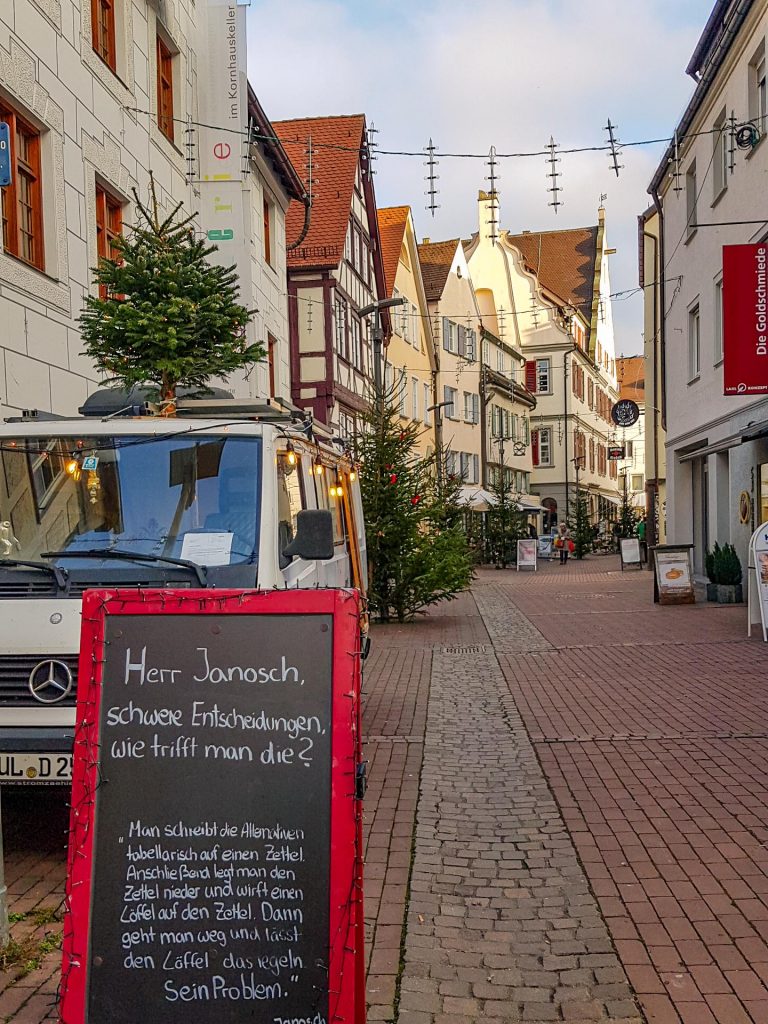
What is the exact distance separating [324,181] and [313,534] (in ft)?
87.8

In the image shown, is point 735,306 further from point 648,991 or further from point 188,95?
point 648,991

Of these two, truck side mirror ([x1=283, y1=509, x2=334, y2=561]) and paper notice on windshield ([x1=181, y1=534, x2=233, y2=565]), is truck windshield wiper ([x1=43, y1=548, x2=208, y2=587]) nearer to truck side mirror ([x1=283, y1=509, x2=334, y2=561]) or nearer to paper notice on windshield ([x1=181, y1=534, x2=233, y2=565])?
paper notice on windshield ([x1=181, y1=534, x2=233, y2=565])

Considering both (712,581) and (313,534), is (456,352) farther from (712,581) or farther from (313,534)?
(313,534)

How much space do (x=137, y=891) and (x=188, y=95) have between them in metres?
16.9

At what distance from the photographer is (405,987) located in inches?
147

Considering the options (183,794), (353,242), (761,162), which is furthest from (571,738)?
(353,242)

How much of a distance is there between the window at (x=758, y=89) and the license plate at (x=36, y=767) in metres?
15.1

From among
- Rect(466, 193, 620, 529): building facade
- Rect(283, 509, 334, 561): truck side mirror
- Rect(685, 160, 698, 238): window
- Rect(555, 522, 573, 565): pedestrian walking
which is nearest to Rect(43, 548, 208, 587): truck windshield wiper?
Rect(283, 509, 334, 561): truck side mirror

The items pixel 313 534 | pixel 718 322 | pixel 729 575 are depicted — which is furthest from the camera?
pixel 718 322

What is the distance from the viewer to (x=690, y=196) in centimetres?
A: 2166

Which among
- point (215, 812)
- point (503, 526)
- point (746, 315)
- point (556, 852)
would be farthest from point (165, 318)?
point (503, 526)

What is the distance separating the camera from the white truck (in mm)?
4855

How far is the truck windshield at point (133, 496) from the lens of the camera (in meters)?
5.38

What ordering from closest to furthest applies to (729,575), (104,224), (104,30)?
(104,224), (104,30), (729,575)
